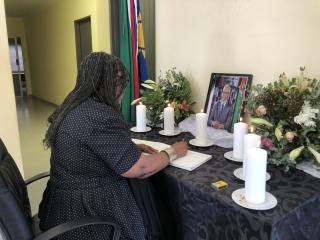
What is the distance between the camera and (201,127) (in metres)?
1.46

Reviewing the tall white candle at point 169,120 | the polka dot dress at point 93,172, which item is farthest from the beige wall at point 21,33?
the polka dot dress at point 93,172

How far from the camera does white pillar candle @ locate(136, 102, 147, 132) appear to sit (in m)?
1.73

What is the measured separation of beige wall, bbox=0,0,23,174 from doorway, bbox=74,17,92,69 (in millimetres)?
2558

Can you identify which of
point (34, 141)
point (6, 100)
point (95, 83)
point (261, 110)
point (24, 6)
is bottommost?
point (34, 141)

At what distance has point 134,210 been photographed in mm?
1157

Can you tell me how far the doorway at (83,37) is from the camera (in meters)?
4.62

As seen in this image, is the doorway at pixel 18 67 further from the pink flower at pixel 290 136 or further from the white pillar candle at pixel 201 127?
the pink flower at pixel 290 136

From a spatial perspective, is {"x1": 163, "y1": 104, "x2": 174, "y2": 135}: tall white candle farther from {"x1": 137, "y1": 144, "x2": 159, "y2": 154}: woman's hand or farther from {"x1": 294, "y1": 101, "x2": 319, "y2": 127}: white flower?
{"x1": 294, "y1": 101, "x2": 319, "y2": 127}: white flower

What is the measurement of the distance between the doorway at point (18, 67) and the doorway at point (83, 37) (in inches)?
180

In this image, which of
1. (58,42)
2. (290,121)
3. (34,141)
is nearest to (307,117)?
(290,121)

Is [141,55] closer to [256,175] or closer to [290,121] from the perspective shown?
[290,121]

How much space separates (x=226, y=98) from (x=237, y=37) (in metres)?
0.36

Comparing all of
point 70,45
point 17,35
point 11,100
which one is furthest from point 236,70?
point 17,35

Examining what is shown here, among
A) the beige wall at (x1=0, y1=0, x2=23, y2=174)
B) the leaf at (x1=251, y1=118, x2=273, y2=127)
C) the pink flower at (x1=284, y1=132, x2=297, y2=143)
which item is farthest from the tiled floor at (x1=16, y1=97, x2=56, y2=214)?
the pink flower at (x1=284, y1=132, x2=297, y2=143)
